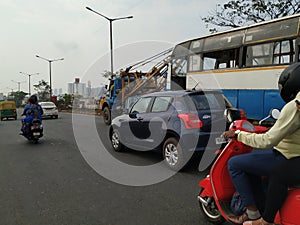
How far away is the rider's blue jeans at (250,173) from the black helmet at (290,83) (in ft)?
1.69

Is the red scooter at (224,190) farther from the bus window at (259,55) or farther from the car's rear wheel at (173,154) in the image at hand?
the bus window at (259,55)

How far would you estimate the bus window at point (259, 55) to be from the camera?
887 cm

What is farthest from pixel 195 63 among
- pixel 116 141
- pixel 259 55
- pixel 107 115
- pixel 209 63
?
pixel 107 115

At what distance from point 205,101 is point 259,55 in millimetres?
4572

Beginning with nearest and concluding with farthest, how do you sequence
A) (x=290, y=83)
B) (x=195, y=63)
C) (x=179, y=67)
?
(x=290, y=83) < (x=195, y=63) < (x=179, y=67)

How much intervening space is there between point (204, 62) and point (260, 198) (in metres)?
8.88

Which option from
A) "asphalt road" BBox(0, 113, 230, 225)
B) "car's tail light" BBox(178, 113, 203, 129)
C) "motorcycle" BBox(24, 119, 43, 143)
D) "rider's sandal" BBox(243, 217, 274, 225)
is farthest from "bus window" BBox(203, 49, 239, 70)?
"rider's sandal" BBox(243, 217, 274, 225)

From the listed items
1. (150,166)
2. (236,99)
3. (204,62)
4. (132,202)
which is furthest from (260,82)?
(132,202)

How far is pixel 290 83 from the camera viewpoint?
2387mm

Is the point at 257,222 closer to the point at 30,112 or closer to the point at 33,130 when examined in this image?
the point at 33,130

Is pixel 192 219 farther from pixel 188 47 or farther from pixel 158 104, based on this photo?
pixel 188 47

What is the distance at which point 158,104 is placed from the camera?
6227 mm

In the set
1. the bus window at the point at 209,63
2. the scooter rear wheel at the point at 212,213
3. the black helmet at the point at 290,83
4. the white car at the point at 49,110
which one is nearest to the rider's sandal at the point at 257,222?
the scooter rear wheel at the point at 212,213

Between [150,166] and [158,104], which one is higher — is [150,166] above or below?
below
